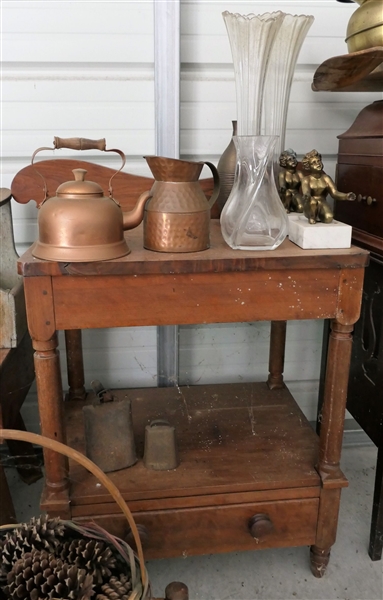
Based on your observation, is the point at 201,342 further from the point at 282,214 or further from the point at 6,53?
the point at 6,53

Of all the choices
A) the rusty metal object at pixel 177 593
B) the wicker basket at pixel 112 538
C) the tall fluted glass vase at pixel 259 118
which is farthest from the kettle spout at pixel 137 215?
the rusty metal object at pixel 177 593

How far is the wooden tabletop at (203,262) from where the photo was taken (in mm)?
822

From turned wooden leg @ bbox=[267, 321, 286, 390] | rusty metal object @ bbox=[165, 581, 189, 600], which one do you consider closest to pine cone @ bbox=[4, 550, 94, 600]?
rusty metal object @ bbox=[165, 581, 189, 600]

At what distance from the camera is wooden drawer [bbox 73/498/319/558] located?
1023 mm

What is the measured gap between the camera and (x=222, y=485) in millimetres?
1023

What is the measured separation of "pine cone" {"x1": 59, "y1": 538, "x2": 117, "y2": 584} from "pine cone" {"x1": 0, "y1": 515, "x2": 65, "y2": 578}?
0.08ft

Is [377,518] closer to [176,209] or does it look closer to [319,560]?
[319,560]

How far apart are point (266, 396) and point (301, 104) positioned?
0.82 meters

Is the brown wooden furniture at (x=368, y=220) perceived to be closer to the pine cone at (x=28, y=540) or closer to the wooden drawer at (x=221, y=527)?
the wooden drawer at (x=221, y=527)

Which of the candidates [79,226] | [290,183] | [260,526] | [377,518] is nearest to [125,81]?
[290,183]

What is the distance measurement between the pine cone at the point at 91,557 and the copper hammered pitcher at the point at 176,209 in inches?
20.3

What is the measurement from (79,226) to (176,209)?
0.56 ft

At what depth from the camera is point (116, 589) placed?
0.77 metres

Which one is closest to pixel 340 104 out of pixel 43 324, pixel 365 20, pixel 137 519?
pixel 365 20
